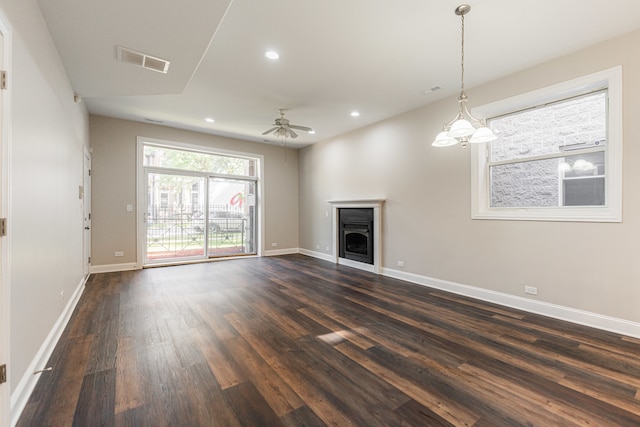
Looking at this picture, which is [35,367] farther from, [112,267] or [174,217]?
[174,217]

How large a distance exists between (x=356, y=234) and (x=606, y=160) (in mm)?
3903

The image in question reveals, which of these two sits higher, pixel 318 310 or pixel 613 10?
pixel 613 10

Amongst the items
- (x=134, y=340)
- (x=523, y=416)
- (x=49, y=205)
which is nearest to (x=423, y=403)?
(x=523, y=416)

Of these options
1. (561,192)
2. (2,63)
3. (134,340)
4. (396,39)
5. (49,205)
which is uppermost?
(396,39)

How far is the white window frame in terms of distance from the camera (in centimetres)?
275

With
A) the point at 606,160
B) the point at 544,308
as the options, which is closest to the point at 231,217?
the point at 544,308

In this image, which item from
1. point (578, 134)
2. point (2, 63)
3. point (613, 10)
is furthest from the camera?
point (578, 134)

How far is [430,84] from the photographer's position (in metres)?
3.77

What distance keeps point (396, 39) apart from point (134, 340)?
13.0ft

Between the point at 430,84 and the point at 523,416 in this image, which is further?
the point at 430,84

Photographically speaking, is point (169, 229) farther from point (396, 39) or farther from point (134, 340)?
point (396, 39)

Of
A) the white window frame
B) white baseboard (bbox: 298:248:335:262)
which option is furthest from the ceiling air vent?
white baseboard (bbox: 298:248:335:262)

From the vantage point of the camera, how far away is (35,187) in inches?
80.8

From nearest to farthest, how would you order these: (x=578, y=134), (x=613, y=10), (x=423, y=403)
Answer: (x=423, y=403) < (x=613, y=10) < (x=578, y=134)
